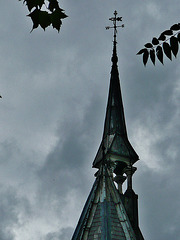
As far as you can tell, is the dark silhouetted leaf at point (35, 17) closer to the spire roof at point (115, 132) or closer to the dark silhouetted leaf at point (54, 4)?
the dark silhouetted leaf at point (54, 4)

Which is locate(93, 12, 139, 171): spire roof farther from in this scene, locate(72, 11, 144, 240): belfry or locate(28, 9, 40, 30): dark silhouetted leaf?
locate(28, 9, 40, 30): dark silhouetted leaf

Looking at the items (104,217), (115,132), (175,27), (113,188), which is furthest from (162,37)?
(115,132)

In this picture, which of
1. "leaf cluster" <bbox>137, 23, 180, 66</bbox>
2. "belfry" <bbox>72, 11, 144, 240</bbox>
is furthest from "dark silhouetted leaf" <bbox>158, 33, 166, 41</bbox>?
"belfry" <bbox>72, 11, 144, 240</bbox>

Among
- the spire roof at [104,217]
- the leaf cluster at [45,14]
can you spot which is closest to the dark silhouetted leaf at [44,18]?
the leaf cluster at [45,14]

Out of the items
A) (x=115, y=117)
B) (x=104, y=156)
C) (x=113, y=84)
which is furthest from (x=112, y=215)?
(x=113, y=84)

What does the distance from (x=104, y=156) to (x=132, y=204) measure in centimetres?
300

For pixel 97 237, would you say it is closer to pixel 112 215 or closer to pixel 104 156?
pixel 112 215

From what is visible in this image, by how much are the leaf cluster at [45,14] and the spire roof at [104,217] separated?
1673cm

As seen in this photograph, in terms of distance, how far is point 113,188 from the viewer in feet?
83.5

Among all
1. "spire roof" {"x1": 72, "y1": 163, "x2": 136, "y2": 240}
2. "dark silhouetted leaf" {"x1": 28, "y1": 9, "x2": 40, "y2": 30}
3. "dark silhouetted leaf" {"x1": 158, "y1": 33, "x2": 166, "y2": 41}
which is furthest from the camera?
"spire roof" {"x1": 72, "y1": 163, "x2": 136, "y2": 240}

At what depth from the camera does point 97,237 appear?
23.4 m

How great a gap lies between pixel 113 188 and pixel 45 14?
1858 cm

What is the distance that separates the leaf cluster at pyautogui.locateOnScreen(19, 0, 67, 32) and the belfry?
16.7 metres

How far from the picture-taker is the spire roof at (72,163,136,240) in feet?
77.4
